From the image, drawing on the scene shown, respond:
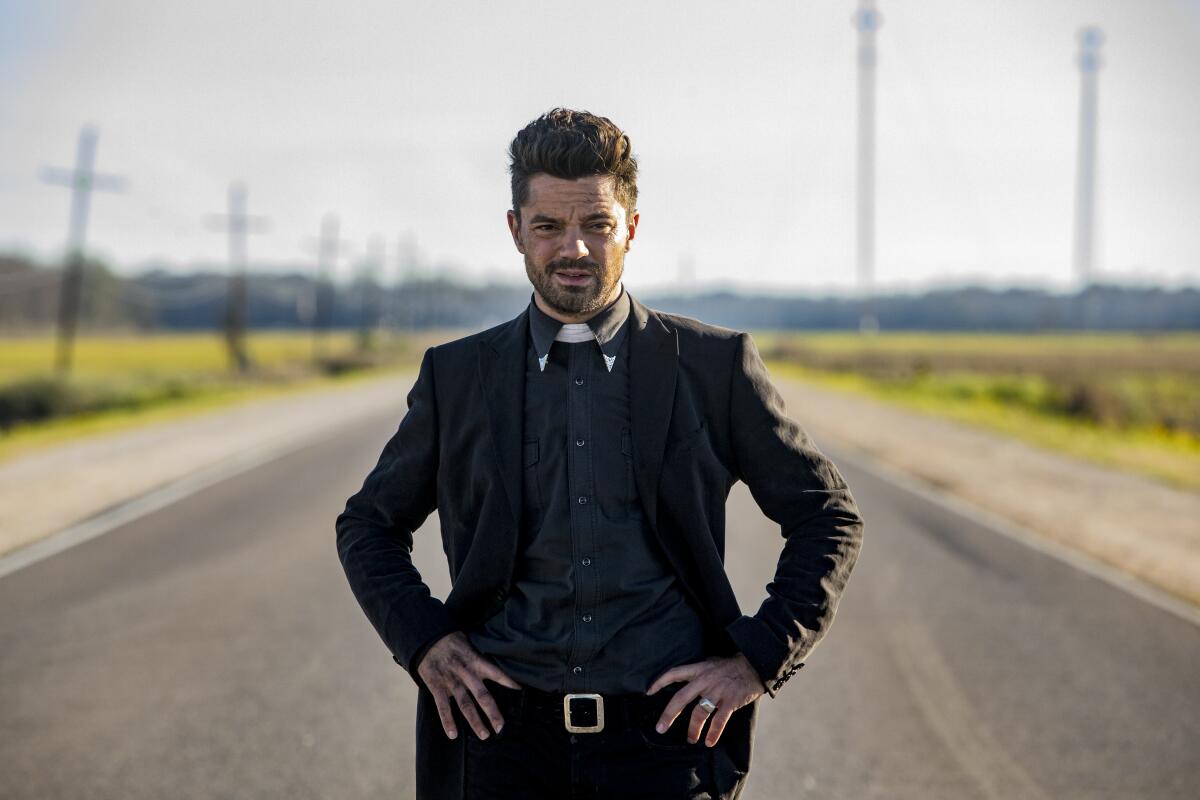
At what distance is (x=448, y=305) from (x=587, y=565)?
390ft

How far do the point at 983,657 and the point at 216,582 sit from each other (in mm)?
5120

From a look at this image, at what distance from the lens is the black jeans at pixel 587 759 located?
208 centimetres

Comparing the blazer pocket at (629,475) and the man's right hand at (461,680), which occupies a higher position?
the blazer pocket at (629,475)

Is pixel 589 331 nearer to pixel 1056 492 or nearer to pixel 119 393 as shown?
pixel 1056 492

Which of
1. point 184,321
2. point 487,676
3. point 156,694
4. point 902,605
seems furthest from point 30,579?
point 184,321

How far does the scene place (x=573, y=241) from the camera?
2154 mm

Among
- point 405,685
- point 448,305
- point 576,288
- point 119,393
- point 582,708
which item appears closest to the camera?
point 582,708

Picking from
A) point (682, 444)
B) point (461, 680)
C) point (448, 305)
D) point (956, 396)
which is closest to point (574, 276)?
point (682, 444)

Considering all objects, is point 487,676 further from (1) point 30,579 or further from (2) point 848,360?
(2) point 848,360

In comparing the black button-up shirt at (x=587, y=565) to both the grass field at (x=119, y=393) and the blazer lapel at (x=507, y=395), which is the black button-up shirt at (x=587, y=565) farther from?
the grass field at (x=119, y=393)

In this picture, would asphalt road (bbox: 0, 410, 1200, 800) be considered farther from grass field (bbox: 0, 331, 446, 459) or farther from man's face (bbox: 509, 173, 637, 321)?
grass field (bbox: 0, 331, 446, 459)

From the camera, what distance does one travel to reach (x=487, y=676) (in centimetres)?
208

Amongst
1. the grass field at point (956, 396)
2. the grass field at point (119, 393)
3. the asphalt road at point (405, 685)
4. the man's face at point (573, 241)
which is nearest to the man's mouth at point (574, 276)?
the man's face at point (573, 241)

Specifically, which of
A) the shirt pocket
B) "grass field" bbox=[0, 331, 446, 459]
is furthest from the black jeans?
"grass field" bbox=[0, 331, 446, 459]
